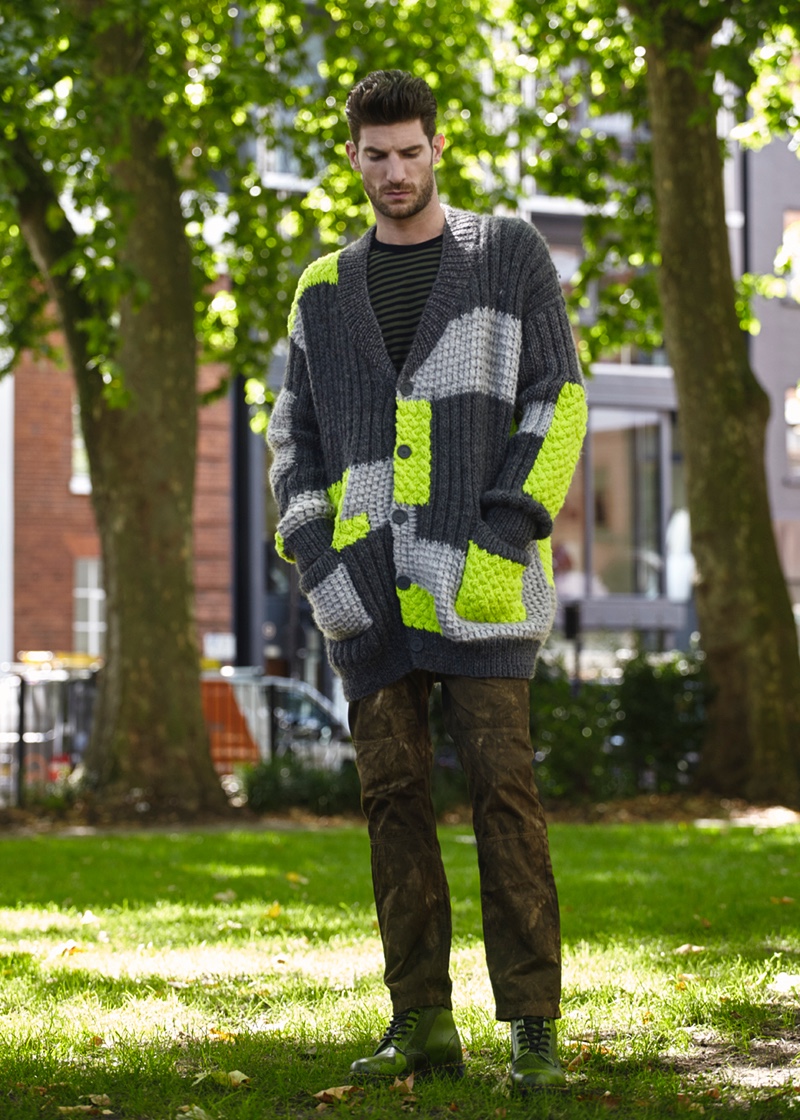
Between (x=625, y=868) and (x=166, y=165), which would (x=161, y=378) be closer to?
(x=166, y=165)

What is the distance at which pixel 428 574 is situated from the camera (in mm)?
3771

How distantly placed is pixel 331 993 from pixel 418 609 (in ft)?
5.36

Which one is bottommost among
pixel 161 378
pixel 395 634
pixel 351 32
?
pixel 395 634

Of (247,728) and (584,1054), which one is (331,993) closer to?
(584,1054)

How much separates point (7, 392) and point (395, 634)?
22.4 metres

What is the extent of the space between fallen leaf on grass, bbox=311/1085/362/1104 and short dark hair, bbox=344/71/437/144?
223cm

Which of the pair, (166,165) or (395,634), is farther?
(166,165)

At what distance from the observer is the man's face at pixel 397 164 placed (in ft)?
12.6

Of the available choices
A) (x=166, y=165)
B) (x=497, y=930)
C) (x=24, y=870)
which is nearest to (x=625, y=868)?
(x=24, y=870)

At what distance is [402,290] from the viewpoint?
13.2ft

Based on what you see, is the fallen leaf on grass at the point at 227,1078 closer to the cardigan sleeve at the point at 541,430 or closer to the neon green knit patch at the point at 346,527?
the neon green knit patch at the point at 346,527

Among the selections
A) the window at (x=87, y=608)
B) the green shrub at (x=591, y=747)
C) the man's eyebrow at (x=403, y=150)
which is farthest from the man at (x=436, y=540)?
the window at (x=87, y=608)

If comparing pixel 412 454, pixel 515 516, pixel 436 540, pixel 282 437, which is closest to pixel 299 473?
pixel 282 437

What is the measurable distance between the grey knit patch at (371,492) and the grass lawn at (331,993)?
1338 mm
